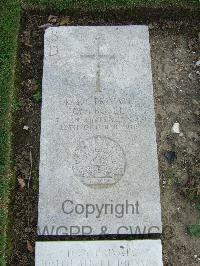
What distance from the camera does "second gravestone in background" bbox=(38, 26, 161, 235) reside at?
Result: 4512 millimetres

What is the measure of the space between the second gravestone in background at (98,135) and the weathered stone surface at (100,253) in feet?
0.41

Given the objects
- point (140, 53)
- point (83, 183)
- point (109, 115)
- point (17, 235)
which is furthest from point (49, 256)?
point (140, 53)

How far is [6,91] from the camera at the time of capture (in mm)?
5105

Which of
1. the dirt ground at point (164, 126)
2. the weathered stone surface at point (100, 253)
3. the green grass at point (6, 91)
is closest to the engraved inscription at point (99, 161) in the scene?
the dirt ground at point (164, 126)

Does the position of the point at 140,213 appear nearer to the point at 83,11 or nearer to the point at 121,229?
the point at 121,229

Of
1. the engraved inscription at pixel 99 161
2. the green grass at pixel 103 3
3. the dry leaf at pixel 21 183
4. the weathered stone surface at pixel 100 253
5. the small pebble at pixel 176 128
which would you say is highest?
the green grass at pixel 103 3

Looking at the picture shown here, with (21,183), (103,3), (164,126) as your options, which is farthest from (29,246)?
(103,3)

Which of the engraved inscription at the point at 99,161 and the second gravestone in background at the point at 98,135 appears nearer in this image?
the second gravestone in background at the point at 98,135

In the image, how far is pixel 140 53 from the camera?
5199 millimetres

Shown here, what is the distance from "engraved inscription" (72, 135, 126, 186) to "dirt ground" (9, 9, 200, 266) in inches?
19.7

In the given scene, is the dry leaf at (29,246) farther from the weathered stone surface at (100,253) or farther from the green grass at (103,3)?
the green grass at (103,3)

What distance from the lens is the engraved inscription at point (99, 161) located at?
4.62 metres

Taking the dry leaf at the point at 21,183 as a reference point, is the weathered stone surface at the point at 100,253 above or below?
below

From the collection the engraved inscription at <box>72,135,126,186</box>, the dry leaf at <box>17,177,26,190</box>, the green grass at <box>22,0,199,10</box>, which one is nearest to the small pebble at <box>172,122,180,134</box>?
the engraved inscription at <box>72,135,126,186</box>
